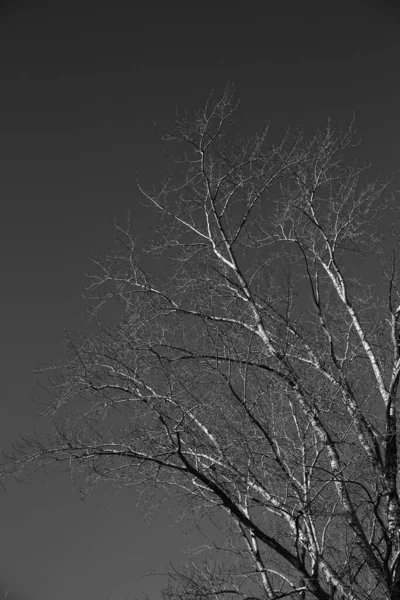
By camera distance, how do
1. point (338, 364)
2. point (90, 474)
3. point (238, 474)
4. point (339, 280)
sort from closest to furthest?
1. point (238, 474)
2. point (90, 474)
3. point (338, 364)
4. point (339, 280)

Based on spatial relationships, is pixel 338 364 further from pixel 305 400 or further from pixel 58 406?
pixel 58 406

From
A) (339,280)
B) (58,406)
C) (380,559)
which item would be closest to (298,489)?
(380,559)

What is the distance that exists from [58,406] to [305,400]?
8.16 feet

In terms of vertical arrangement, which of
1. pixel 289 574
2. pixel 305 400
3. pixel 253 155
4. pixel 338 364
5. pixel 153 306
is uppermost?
pixel 253 155

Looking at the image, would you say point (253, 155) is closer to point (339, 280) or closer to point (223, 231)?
point (223, 231)

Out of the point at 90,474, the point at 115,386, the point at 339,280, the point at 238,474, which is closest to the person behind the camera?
the point at 238,474

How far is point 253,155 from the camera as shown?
8.66 metres

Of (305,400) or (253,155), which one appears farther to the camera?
(253,155)

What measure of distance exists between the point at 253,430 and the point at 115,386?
5.00 ft

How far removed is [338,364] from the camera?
7387 millimetres

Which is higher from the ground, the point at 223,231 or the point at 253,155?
the point at 253,155

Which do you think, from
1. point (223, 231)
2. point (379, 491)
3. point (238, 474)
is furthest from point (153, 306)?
point (379, 491)

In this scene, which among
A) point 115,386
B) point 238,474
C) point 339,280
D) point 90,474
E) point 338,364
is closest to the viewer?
point 238,474

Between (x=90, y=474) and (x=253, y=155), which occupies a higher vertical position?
(x=253, y=155)
